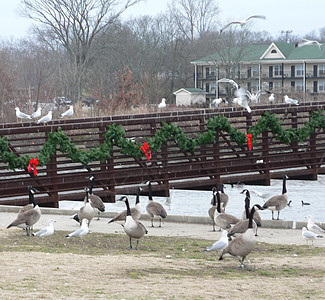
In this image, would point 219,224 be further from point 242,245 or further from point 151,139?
point 151,139

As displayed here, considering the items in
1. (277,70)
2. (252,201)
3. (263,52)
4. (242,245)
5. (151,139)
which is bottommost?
(252,201)

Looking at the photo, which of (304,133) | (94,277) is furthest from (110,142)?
(94,277)

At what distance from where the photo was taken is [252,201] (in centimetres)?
2120

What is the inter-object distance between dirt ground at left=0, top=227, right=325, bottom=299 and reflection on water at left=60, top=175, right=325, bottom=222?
7.86 metres

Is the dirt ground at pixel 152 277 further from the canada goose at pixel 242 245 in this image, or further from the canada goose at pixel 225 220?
the canada goose at pixel 225 220

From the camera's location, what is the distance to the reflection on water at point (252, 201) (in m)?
19.2

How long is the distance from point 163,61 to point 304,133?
5936cm

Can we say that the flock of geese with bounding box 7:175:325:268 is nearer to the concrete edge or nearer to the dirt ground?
the dirt ground

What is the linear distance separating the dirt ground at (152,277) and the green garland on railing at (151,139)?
28.7 ft

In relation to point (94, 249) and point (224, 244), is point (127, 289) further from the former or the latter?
point (94, 249)

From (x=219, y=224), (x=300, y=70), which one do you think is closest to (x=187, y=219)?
(x=219, y=224)

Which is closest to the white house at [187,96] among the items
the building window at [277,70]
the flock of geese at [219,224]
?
the building window at [277,70]

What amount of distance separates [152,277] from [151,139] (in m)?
12.3

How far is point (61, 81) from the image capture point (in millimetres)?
57281
